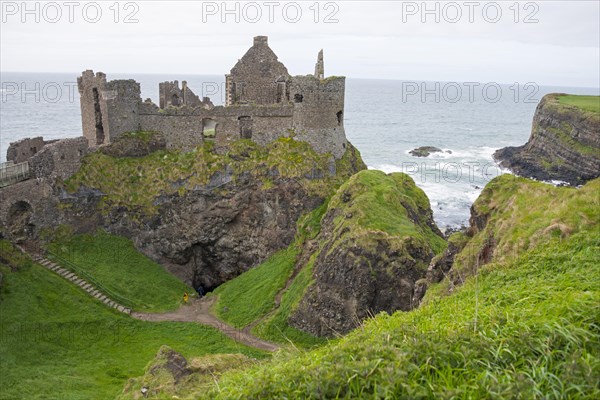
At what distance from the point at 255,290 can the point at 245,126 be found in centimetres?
1386

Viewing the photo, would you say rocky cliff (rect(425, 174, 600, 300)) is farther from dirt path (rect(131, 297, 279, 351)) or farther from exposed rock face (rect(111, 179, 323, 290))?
exposed rock face (rect(111, 179, 323, 290))

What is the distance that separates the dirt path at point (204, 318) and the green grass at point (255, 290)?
1.89 feet

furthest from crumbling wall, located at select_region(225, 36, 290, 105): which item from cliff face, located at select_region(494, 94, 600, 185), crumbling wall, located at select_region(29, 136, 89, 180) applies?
cliff face, located at select_region(494, 94, 600, 185)

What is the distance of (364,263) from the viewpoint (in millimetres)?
27781

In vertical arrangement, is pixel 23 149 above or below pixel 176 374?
above

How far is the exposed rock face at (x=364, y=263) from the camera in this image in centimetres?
2734

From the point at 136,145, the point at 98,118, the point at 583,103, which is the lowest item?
the point at 136,145

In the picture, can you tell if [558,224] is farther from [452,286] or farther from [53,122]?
[53,122]

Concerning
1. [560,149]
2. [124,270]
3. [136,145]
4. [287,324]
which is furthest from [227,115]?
[560,149]

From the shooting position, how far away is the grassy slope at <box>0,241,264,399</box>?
76.6ft

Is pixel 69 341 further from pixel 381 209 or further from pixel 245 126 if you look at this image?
pixel 245 126

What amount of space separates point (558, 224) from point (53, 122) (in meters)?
139

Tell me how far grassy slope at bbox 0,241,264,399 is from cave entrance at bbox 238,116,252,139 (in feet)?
53.2

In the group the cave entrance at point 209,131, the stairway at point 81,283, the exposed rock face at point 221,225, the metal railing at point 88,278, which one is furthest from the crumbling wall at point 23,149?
the cave entrance at point 209,131
